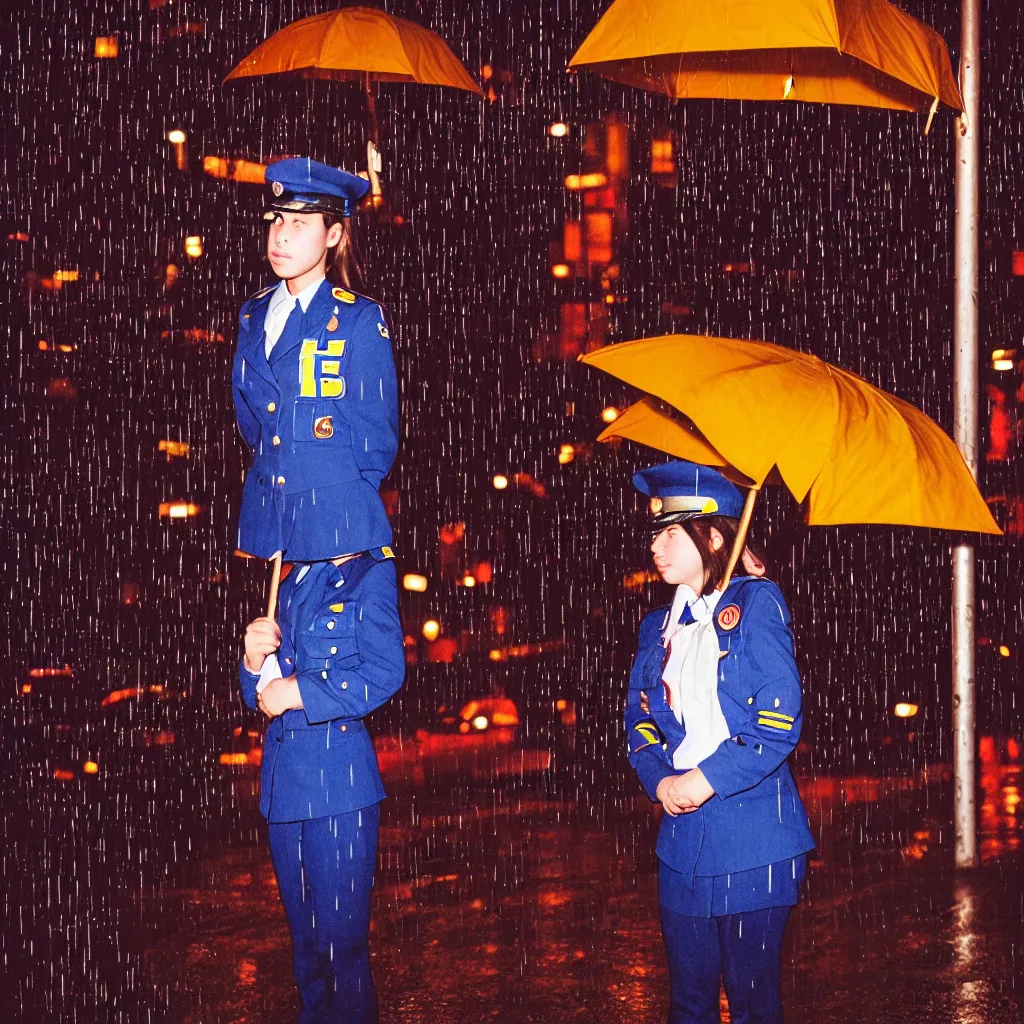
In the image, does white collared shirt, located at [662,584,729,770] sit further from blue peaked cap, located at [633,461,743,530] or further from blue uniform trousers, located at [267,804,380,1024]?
blue uniform trousers, located at [267,804,380,1024]

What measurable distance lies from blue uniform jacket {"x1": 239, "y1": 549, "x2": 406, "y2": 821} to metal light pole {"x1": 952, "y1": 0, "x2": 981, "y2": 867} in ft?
16.0

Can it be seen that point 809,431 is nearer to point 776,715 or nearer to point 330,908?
point 776,715

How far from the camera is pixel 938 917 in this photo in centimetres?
765

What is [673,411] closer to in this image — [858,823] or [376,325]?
[376,325]

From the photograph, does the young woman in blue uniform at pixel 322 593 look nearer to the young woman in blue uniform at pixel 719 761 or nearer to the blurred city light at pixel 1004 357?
the young woman in blue uniform at pixel 719 761

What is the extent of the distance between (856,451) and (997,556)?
1113 centimetres

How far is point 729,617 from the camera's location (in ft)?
15.1

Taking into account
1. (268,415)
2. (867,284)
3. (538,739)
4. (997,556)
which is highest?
(867,284)

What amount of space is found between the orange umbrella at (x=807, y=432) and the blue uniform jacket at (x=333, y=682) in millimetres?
917

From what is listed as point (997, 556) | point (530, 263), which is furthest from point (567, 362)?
point (997, 556)

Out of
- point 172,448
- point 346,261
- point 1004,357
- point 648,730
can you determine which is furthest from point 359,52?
point 1004,357

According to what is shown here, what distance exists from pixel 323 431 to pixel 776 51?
3174mm

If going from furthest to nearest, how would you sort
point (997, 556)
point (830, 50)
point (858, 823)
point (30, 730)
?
point (997, 556) < point (30, 730) < point (858, 823) < point (830, 50)

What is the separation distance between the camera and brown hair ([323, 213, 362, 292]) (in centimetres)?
476
